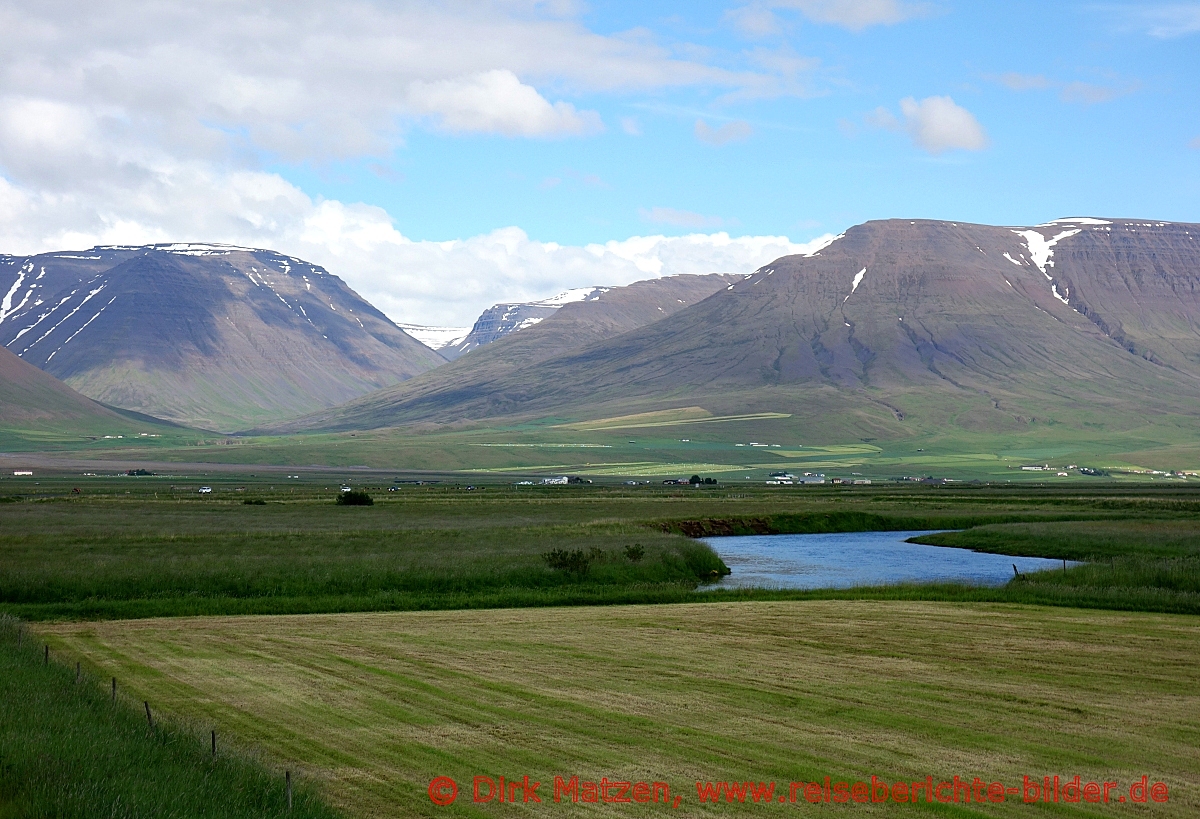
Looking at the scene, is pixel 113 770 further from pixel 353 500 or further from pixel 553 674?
pixel 353 500

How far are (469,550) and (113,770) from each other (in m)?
39.6

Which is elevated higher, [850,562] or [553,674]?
[553,674]

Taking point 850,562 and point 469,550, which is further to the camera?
point 850,562

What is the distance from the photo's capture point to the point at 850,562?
205 feet

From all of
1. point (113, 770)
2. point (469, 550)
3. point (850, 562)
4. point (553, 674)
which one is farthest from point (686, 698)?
point (850, 562)

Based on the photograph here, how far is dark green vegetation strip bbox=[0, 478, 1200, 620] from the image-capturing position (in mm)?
40875

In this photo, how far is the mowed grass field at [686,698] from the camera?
17609 millimetres

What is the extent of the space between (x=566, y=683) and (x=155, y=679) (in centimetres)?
892

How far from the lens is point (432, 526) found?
72.5 m

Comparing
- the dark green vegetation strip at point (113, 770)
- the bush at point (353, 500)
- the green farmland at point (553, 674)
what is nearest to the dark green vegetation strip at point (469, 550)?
the green farmland at point (553, 674)

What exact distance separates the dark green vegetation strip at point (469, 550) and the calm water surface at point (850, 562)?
7.73 ft

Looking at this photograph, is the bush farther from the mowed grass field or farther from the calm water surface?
the mowed grass field

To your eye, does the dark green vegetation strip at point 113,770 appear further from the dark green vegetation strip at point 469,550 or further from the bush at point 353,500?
the bush at point 353,500

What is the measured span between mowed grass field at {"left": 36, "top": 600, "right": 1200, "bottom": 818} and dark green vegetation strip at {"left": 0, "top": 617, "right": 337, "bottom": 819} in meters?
1.41
